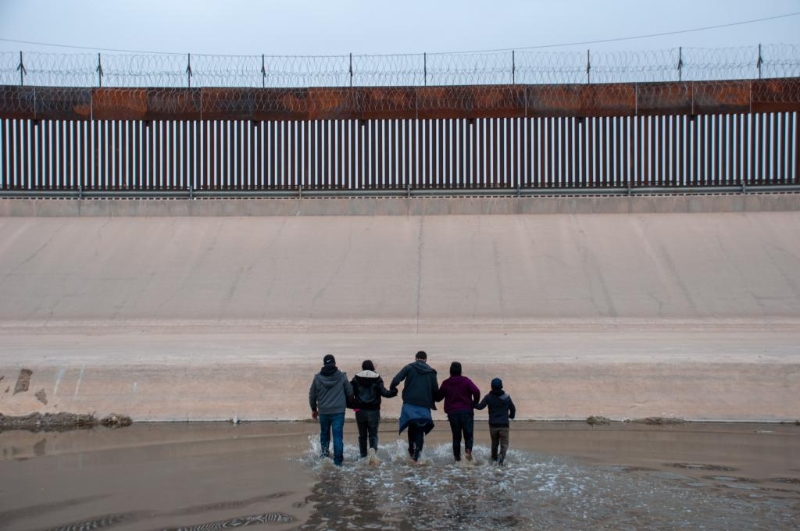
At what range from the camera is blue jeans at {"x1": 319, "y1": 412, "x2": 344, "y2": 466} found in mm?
9125

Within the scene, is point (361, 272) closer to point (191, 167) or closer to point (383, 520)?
point (191, 167)

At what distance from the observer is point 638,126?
23.4 meters

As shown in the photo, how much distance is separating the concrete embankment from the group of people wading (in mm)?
2709

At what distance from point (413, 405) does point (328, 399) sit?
917 mm

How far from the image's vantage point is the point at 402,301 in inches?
715

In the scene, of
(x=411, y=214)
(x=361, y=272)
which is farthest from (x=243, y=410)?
(x=411, y=214)

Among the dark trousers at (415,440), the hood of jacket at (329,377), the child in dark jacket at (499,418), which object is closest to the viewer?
the child in dark jacket at (499,418)

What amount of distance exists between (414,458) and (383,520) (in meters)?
2.59

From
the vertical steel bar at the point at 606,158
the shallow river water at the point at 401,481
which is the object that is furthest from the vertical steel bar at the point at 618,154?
the shallow river water at the point at 401,481

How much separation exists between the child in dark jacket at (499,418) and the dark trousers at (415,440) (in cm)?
69

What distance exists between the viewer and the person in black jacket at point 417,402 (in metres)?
9.36

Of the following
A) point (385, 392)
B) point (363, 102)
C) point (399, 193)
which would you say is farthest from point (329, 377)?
point (363, 102)

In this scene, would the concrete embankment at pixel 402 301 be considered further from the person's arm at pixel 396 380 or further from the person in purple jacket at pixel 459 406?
the person's arm at pixel 396 380

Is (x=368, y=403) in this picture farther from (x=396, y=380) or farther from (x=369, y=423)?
(x=396, y=380)
